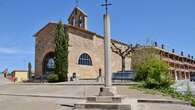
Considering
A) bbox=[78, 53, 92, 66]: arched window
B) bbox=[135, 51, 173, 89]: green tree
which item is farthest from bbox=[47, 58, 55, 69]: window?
bbox=[135, 51, 173, 89]: green tree

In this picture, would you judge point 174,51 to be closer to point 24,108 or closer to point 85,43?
point 85,43

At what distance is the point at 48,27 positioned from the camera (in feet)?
161

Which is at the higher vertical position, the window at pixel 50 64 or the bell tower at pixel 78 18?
the bell tower at pixel 78 18

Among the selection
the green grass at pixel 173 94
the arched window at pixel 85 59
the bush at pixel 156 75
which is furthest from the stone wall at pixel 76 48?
the green grass at pixel 173 94

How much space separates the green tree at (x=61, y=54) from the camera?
4159cm

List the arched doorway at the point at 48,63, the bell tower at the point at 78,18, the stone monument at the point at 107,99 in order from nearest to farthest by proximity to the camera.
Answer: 1. the stone monument at the point at 107,99
2. the arched doorway at the point at 48,63
3. the bell tower at the point at 78,18

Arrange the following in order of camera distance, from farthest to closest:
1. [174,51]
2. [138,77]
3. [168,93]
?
[174,51] → [138,77] → [168,93]

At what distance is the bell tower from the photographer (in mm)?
53219

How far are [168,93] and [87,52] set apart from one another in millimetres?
30881

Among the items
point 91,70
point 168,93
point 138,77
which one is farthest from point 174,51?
point 168,93

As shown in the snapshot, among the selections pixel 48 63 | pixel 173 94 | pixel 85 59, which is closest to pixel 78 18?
pixel 85 59

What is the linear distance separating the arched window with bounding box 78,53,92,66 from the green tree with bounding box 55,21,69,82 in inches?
274

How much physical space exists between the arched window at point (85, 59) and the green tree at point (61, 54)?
697cm

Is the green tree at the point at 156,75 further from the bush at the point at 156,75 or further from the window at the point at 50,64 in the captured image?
the window at the point at 50,64
